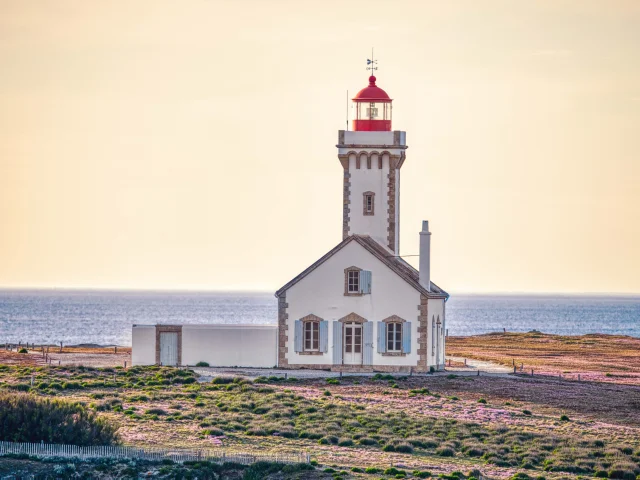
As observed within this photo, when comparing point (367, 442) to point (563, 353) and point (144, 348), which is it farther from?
point (563, 353)

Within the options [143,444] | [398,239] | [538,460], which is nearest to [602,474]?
[538,460]

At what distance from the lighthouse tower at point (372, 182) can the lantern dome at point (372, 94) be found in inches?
73.6

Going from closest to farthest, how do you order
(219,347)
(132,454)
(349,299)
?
1. (132,454)
2. (349,299)
3. (219,347)

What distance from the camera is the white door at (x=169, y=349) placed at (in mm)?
53719

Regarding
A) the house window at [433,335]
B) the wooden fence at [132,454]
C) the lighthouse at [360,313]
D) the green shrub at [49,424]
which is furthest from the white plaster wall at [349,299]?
the wooden fence at [132,454]

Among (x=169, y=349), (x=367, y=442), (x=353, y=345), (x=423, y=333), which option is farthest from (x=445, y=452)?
(x=169, y=349)

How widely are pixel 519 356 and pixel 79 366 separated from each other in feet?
92.2

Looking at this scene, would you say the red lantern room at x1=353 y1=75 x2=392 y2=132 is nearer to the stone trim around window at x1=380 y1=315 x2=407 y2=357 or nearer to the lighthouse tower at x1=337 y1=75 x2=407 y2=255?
the lighthouse tower at x1=337 y1=75 x2=407 y2=255

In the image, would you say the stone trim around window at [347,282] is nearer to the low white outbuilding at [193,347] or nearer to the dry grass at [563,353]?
the low white outbuilding at [193,347]

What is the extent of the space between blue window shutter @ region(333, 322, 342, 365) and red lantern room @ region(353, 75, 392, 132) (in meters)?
9.65

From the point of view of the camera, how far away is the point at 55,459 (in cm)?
3222

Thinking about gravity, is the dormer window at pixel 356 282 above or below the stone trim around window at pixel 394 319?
above

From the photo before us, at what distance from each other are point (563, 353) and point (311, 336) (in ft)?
88.6

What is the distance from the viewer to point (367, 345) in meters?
52.2
